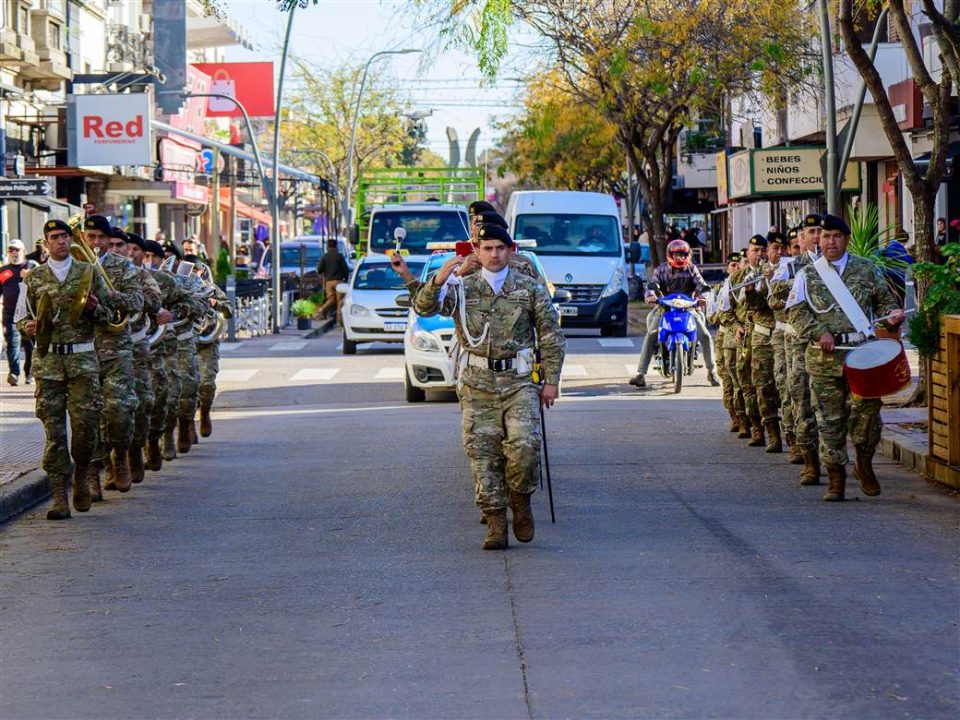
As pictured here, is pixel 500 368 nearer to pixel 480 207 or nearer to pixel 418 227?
pixel 480 207

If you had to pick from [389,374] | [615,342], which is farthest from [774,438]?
[615,342]

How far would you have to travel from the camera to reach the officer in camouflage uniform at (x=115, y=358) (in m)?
11.6

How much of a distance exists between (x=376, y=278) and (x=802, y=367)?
17445mm

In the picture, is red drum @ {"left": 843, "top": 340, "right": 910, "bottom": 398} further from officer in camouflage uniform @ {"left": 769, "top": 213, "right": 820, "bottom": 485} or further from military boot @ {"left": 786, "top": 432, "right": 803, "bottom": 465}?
military boot @ {"left": 786, "top": 432, "right": 803, "bottom": 465}

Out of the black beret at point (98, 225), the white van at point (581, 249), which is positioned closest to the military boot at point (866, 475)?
the black beret at point (98, 225)

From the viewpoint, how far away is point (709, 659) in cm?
682

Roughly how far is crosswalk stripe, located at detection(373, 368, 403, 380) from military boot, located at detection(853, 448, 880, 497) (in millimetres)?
12141

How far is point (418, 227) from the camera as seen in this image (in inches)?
1332

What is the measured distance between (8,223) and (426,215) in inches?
453

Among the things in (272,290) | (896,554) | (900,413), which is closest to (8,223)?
(272,290)

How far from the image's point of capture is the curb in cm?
1148

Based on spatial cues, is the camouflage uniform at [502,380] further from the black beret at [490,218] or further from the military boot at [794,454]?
the military boot at [794,454]

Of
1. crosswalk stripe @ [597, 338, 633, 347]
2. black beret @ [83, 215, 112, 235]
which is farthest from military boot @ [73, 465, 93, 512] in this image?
crosswalk stripe @ [597, 338, 633, 347]

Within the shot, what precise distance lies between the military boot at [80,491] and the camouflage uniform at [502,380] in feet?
10.1
